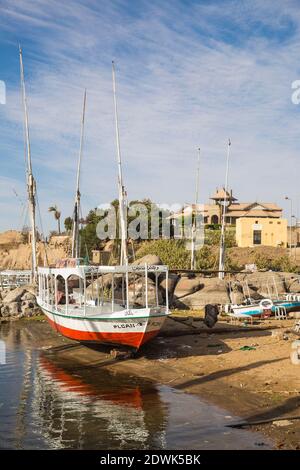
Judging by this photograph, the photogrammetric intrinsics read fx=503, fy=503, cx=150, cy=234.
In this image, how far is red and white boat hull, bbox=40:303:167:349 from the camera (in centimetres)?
2169

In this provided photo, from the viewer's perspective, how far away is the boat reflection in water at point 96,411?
13.2m

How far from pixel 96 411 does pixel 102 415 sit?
0.49 metres

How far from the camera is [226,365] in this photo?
20.4 meters

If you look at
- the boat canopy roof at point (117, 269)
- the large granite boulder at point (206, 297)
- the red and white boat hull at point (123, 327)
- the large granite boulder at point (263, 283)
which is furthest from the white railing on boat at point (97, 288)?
the large granite boulder at point (263, 283)

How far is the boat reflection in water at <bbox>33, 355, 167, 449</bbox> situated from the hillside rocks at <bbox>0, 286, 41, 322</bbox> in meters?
19.8

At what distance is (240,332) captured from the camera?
27469mm

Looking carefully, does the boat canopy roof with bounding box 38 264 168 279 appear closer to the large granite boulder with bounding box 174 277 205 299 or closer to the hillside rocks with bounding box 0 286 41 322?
the hillside rocks with bounding box 0 286 41 322

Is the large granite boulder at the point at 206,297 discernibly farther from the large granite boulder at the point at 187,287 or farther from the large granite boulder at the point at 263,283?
the large granite boulder at the point at 263,283

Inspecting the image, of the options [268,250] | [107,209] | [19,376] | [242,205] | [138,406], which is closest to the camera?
[138,406]

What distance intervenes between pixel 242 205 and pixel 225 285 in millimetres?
53807

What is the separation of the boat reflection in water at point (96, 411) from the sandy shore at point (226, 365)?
5.34 ft

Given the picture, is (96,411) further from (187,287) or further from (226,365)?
(187,287)

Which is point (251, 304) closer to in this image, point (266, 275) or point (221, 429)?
point (266, 275)
